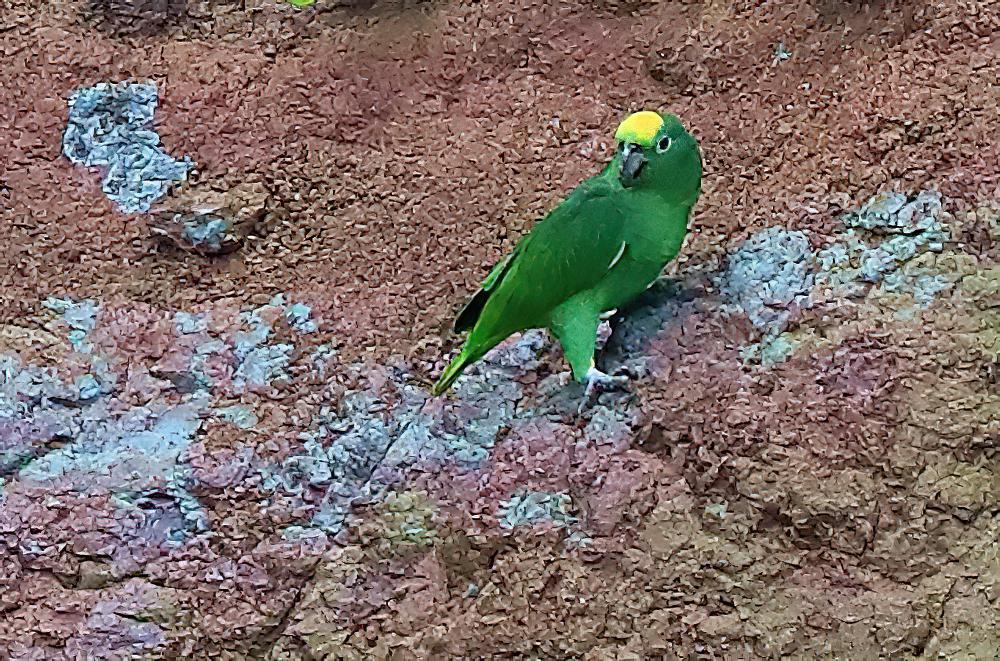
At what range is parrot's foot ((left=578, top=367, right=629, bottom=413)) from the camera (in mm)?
1610

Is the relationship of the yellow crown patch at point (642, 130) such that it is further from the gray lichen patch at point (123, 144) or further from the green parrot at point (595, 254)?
the gray lichen patch at point (123, 144)

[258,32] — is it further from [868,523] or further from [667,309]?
[868,523]

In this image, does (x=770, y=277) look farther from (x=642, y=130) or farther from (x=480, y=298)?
(x=480, y=298)

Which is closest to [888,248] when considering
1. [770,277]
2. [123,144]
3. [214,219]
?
[770,277]

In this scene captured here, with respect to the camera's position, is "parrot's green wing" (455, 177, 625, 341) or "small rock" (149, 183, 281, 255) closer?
"parrot's green wing" (455, 177, 625, 341)

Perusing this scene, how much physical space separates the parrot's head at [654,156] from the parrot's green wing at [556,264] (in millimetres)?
48

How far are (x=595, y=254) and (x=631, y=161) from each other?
0.17 metres

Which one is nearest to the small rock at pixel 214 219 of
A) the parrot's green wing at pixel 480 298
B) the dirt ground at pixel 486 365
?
the dirt ground at pixel 486 365

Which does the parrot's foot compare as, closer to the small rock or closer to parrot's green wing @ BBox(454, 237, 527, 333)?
parrot's green wing @ BBox(454, 237, 527, 333)

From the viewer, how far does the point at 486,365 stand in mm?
1801

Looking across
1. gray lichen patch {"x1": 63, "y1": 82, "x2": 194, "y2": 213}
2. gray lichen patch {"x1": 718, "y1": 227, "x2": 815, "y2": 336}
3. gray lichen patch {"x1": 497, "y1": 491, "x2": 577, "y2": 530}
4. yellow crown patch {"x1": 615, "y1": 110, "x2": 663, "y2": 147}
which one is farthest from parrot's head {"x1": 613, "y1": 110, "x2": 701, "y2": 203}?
gray lichen patch {"x1": 63, "y1": 82, "x2": 194, "y2": 213}

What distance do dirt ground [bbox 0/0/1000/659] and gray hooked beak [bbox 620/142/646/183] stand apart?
252mm

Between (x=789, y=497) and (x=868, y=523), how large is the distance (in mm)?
110

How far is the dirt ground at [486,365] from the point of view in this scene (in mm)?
1385
